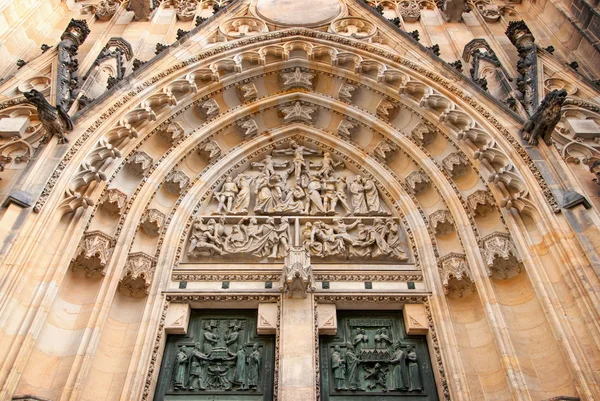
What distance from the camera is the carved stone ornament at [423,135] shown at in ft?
30.2

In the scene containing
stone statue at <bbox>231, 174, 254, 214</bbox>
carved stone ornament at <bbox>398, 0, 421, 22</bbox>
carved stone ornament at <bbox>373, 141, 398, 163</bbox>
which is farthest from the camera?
A: carved stone ornament at <bbox>398, 0, 421, 22</bbox>

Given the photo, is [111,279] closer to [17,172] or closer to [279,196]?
[17,172]

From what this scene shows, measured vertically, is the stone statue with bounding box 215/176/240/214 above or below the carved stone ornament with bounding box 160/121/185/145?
below

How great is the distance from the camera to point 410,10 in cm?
1239

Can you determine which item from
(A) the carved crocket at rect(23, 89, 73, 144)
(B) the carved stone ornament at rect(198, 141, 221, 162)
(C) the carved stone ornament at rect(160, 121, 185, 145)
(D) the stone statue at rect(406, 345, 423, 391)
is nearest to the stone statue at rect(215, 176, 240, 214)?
(B) the carved stone ornament at rect(198, 141, 221, 162)

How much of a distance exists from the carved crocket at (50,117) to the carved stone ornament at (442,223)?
589cm

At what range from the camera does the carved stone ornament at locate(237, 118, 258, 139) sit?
402 inches

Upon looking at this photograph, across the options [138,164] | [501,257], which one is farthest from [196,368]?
[501,257]

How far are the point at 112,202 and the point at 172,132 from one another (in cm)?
196

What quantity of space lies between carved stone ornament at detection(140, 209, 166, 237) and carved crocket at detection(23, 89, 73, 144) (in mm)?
1652

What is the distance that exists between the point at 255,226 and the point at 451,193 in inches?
131

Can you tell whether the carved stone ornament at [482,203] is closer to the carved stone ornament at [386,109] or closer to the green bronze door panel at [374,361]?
the green bronze door panel at [374,361]

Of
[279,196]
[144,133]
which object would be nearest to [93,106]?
[144,133]

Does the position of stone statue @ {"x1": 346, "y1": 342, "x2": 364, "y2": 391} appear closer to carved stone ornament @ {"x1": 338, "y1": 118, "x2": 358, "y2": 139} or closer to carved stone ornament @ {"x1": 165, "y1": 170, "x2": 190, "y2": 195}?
carved stone ornament @ {"x1": 165, "y1": 170, "x2": 190, "y2": 195}
